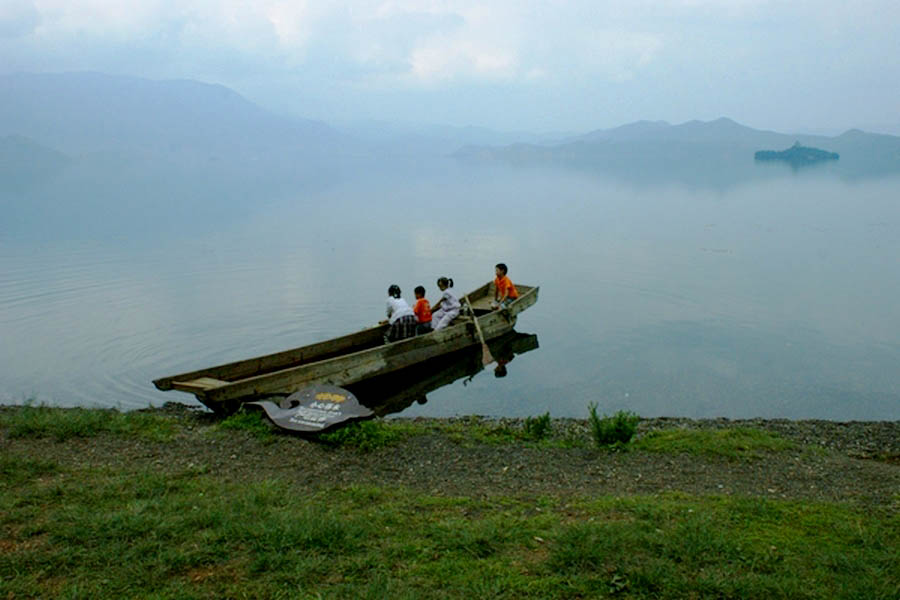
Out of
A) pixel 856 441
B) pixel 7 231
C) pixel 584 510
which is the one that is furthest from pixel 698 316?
pixel 7 231

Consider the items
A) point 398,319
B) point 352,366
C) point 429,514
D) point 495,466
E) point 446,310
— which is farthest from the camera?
point 446,310

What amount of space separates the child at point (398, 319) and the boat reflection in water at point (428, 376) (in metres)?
0.77

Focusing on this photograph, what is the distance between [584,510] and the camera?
616 cm

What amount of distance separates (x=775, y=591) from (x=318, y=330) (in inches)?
572

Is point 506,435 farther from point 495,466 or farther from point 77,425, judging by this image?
point 77,425

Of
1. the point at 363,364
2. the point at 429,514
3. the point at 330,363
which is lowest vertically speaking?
the point at 363,364

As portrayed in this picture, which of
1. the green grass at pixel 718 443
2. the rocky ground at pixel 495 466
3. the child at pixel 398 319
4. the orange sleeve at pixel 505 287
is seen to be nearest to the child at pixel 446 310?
the child at pixel 398 319

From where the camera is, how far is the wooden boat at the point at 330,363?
417 inches

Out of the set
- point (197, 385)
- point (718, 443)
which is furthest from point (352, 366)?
point (718, 443)

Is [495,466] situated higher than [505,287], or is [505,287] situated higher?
[505,287]

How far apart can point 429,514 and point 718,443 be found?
444 centimetres

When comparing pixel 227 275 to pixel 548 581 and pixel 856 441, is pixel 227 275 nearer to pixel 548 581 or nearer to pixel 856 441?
pixel 856 441

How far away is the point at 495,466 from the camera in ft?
25.7

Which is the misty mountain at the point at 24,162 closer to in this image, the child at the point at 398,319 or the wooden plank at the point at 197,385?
the child at the point at 398,319
